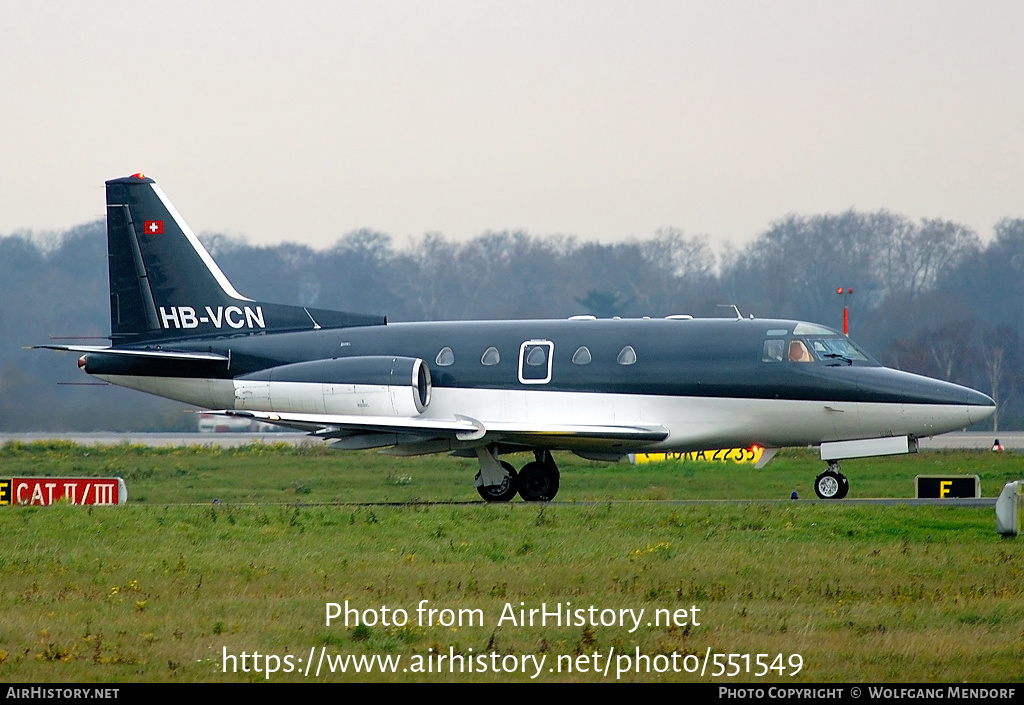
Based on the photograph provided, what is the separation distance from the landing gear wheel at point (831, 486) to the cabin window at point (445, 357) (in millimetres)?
7071

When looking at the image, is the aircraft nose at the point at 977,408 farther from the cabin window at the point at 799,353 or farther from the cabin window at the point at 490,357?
the cabin window at the point at 490,357

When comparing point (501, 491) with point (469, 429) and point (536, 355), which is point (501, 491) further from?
point (536, 355)

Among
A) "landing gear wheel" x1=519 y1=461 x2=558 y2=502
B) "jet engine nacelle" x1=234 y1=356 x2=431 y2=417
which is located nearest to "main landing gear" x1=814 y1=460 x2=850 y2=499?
"landing gear wheel" x1=519 y1=461 x2=558 y2=502

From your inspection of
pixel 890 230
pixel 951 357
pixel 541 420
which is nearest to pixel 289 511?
pixel 541 420

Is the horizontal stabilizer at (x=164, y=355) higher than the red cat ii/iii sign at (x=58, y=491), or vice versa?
the horizontal stabilizer at (x=164, y=355)

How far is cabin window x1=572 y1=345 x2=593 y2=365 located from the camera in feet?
79.9

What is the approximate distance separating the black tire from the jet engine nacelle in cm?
733

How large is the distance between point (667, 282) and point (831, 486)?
41246mm

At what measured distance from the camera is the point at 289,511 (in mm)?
20781

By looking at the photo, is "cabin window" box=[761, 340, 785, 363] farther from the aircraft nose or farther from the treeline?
the treeline

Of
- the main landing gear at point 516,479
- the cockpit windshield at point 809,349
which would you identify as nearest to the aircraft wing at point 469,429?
the main landing gear at point 516,479

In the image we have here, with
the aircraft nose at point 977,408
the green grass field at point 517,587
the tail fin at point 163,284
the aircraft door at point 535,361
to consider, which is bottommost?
the green grass field at point 517,587

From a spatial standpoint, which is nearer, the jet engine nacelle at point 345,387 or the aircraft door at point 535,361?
the aircraft door at point 535,361

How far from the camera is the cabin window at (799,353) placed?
76.0 feet
